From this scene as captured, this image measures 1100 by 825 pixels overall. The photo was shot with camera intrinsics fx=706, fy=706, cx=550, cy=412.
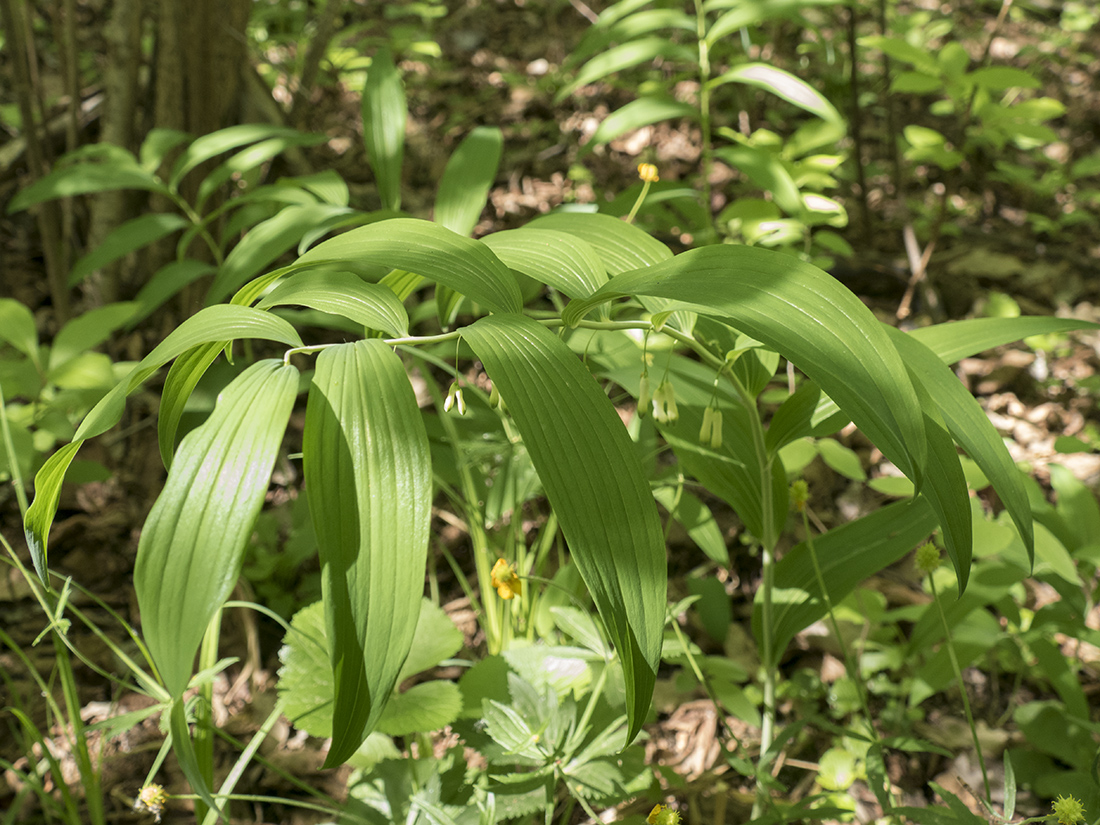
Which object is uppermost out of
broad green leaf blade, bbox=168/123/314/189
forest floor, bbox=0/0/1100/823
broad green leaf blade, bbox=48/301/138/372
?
broad green leaf blade, bbox=168/123/314/189

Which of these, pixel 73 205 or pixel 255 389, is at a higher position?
pixel 255 389

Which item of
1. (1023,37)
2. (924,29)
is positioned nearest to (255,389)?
(924,29)

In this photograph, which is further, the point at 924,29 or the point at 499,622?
the point at 924,29

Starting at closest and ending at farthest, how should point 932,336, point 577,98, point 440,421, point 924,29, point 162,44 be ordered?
point 932,336 → point 440,421 → point 162,44 → point 924,29 → point 577,98

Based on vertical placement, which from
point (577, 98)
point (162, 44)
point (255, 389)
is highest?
point (162, 44)

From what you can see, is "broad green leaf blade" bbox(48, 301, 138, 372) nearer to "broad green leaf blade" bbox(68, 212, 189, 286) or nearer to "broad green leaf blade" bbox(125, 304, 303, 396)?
"broad green leaf blade" bbox(68, 212, 189, 286)

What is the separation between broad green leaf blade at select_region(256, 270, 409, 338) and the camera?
669 mm

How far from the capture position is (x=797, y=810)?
98 centimetres

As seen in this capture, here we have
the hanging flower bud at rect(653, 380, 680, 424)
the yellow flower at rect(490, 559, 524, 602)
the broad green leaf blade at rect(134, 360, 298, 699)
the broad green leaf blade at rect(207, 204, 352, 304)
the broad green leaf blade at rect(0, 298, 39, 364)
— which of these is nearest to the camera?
the broad green leaf blade at rect(134, 360, 298, 699)

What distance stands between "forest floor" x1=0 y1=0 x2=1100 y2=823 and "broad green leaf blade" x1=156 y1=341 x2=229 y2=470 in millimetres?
542

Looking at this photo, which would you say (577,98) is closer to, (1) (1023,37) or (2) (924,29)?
(2) (924,29)

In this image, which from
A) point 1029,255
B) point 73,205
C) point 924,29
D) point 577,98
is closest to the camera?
point 73,205

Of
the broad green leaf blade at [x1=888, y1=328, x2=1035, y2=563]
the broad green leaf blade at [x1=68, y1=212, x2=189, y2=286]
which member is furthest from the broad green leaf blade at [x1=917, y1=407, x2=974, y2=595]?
the broad green leaf blade at [x1=68, y1=212, x2=189, y2=286]

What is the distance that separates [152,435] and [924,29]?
133 inches
